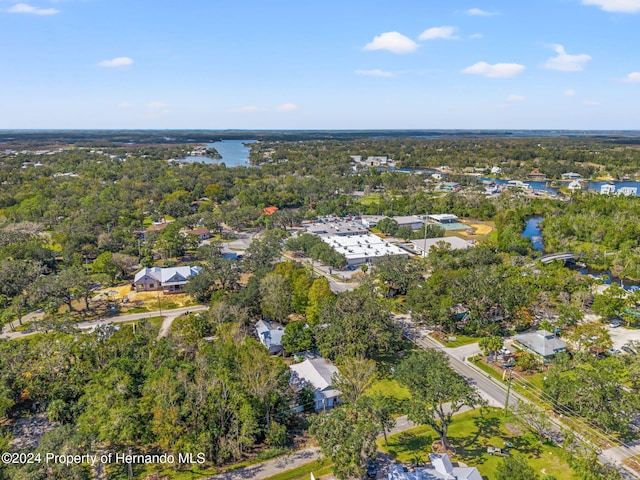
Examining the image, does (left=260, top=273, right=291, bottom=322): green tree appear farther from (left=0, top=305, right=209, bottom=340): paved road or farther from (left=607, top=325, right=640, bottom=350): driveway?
(left=607, top=325, right=640, bottom=350): driveway

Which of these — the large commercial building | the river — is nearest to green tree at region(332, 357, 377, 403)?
the large commercial building

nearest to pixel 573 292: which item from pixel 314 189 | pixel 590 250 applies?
pixel 590 250

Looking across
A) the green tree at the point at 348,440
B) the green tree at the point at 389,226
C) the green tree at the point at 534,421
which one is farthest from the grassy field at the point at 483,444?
the green tree at the point at 389,226

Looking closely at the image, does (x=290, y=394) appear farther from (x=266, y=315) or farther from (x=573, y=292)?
(x=573, y=292)

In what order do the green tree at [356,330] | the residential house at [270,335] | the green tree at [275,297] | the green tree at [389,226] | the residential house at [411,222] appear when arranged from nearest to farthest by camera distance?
1. the green tree at [356,330]
2. the residential house at [270,335]
3. the green tree at [275,297]
4. the green tree at [389,226]
5. the residential house at [411,222]

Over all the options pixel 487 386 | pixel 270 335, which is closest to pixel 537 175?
pixel 487 386

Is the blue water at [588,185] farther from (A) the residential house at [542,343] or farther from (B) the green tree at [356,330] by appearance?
(B) the green tree at [356,330]
